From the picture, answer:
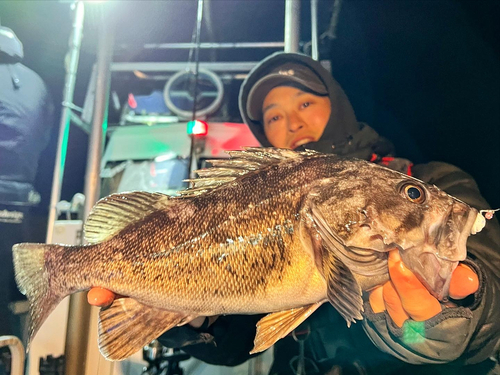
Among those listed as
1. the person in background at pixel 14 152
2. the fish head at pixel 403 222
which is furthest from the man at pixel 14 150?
the fish head at pixel 403 222

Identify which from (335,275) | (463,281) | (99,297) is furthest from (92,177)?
(463,281)

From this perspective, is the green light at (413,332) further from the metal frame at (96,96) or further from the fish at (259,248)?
the metal frame at (96,96)

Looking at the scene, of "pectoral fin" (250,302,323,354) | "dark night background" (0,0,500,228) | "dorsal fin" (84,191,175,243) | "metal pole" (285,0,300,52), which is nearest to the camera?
"pectoral fin" (250,302,323,354)

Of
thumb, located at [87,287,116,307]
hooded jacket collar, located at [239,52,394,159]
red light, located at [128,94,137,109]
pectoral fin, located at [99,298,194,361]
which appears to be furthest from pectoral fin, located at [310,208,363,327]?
red light, located at [128,94,137,109]

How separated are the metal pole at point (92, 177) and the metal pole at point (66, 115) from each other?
16 cm

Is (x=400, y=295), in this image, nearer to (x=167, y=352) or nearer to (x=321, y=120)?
(x=321, y=120)

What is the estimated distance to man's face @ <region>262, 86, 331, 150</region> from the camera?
189cm

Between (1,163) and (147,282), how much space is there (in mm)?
1637

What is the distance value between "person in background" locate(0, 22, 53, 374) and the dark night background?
22 centimetres

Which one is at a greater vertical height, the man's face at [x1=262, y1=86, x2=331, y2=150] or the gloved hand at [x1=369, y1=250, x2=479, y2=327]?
the man's face at [x1=262, y1=86, x2=331, y2=150]

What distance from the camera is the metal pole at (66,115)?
Result: 212cm

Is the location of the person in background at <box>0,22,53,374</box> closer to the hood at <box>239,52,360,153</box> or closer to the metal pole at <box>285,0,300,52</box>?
the hood at <box>239,52,360,153</box>

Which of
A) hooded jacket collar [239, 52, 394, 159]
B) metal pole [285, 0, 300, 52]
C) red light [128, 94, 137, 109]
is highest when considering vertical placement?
metal pole [285, 0, 300, 52]

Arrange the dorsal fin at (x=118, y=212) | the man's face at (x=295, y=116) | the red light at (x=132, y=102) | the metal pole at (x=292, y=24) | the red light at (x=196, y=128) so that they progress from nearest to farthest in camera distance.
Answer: the dorsal fin at (x=118, y=212), the man's face at (x=295, y=116), the red light at (x=196, y=128), the metal pole at (x=292, y=24), the red light at (x=132, y=102)
